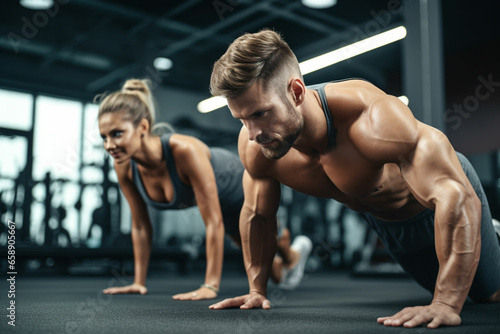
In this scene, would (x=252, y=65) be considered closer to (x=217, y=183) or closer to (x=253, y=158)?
(x=253, y=158)

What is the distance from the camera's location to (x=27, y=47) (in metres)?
6.48

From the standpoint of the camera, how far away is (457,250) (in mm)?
1129

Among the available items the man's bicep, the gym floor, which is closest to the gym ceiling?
the man's bicep

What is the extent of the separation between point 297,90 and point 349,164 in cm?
25

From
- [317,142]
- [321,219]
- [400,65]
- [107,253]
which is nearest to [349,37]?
[400,65]

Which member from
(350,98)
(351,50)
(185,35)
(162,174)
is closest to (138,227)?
(162,174)

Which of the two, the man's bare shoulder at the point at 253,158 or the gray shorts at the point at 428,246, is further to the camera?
the gray shorts at the point at 428,246

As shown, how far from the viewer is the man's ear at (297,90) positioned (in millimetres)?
1266

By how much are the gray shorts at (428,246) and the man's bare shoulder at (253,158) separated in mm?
495

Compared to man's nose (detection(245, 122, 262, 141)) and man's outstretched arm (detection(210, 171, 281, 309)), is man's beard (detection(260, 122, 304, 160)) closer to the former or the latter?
man's nose (detection(245, 122, 262, 141))

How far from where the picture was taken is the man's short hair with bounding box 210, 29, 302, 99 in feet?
3.93

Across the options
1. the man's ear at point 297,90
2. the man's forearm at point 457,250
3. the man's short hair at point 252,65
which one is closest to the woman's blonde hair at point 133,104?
the man's short hair at point 252,65

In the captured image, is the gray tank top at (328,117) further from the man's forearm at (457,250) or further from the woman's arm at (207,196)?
the woman's arm at (207,196)

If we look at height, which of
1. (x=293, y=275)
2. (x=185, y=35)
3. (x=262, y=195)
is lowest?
(x=293, y=275)
